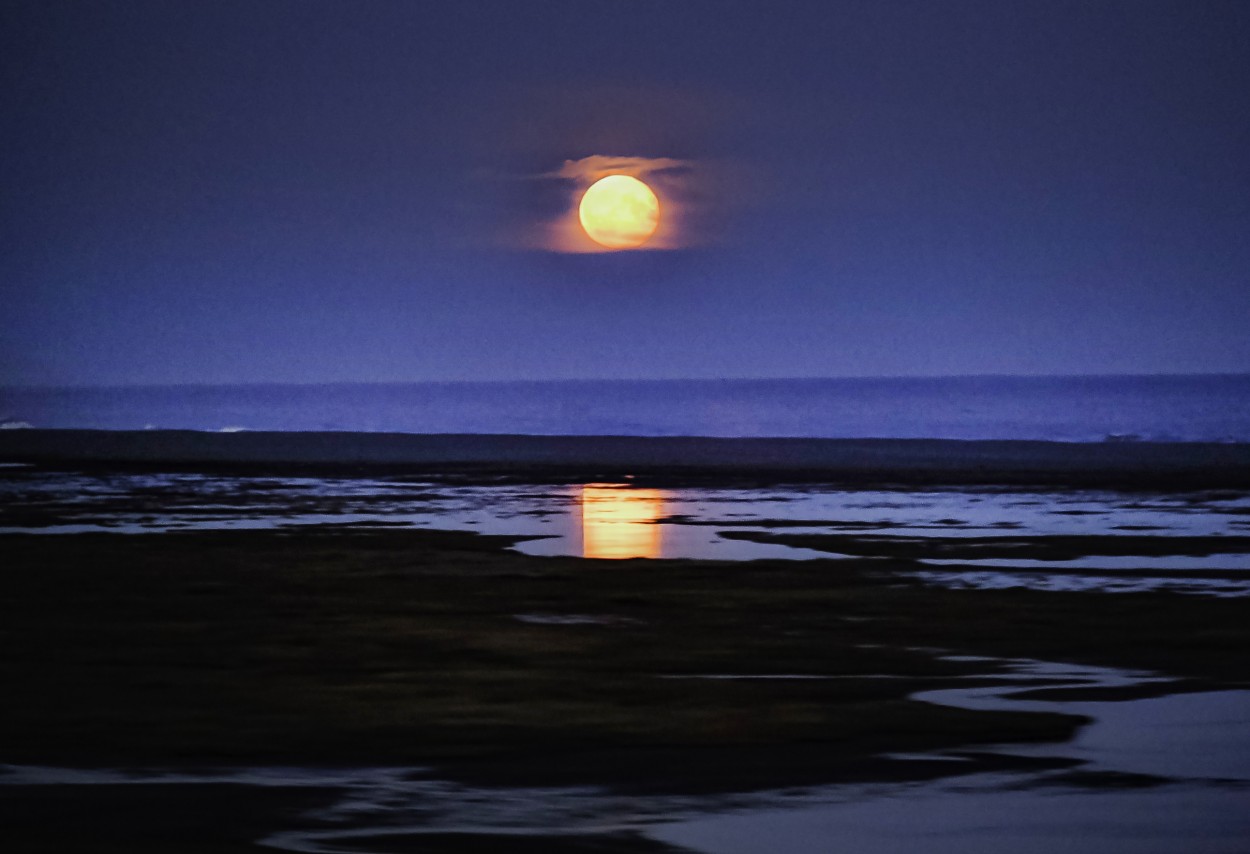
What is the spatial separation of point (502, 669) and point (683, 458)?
3423 centimetres

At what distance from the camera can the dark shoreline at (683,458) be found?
124ft

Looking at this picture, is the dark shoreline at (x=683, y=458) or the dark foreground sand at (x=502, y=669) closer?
the dark foreground sand at (x=502, y=669)

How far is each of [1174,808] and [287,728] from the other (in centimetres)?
525

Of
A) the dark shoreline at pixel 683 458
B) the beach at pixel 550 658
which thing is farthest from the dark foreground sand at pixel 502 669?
the dark shoreline at pixel 683 458

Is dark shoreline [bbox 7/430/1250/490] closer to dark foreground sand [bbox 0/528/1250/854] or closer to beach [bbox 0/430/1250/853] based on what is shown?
beach [bbox 0/430/1250/853]

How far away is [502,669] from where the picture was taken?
12.0m

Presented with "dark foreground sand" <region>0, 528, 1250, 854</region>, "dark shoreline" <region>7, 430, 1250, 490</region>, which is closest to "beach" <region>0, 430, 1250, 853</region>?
"dark foreground sand" <region>0, 528, 1250, 854</region>

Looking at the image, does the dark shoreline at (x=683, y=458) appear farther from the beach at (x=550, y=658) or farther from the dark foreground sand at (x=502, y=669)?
the dark foreground sand at (x=502, y=669)

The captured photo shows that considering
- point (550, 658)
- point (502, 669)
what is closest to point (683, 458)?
point (550, 658)

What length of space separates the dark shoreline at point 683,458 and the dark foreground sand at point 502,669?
748 inches

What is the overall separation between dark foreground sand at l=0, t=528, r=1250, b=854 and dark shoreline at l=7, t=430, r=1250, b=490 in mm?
19000

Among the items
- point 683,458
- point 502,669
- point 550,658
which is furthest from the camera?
point 683,458

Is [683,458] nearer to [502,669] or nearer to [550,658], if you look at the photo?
[550,658]

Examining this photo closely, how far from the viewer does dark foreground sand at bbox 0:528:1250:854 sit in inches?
344
